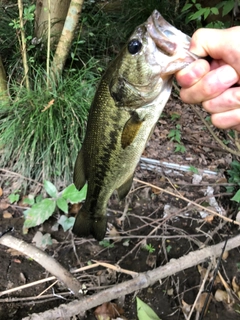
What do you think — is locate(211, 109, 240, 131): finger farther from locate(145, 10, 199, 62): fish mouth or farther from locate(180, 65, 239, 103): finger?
locate(145, 10, 199, 62): fish mouth

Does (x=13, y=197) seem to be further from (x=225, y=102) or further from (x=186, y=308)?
(x=225, y=102)

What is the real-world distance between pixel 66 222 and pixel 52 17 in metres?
2.07

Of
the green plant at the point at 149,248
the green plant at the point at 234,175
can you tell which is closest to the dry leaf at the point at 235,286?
the green plant at the point at 149,248

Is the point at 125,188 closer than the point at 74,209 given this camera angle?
Yes

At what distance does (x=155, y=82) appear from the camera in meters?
1.27

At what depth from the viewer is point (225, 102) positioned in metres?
1.23

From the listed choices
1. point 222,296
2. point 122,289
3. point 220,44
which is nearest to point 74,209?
point 122,289

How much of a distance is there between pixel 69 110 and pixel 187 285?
181cm

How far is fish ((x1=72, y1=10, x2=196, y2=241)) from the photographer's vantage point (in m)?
1.17

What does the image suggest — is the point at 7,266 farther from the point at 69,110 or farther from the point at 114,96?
→ the point at 114,96

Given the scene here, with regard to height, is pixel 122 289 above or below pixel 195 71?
below

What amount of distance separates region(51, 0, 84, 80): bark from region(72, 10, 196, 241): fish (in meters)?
1.79

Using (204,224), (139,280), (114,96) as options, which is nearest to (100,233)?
(139,280)

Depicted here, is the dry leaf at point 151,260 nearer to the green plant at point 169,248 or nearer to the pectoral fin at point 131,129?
the green plant at point 169,248
